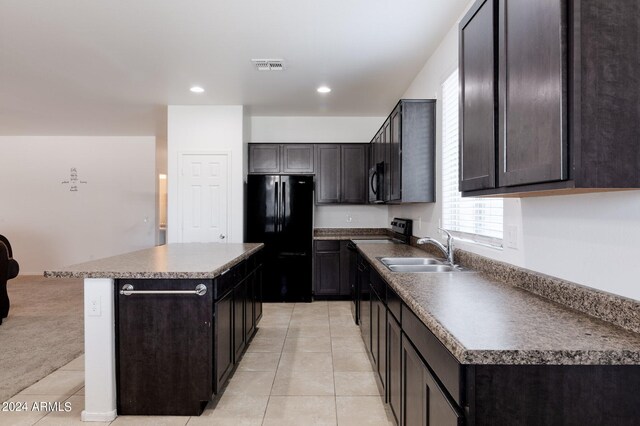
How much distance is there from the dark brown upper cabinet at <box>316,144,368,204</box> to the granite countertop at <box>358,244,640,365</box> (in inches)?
149

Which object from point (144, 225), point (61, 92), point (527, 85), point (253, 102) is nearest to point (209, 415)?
point (527, 85)

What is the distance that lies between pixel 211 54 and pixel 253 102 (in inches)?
59.4

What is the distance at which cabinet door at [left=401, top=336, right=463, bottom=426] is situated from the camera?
115cm

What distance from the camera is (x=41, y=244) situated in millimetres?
7098

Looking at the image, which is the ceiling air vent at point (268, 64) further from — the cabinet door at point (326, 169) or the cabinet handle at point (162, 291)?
the cabinet handle at point (162, 291)

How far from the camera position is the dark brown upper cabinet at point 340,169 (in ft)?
18.2

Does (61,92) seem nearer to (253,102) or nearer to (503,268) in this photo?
(253,102)

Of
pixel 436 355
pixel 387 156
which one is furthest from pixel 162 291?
pixel 387 156

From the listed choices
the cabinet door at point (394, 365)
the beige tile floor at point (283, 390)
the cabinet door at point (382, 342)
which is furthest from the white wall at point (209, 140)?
the cabinet door at point (394, 365)

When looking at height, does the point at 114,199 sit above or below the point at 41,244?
above

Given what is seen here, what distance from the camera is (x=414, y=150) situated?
332 centimetres

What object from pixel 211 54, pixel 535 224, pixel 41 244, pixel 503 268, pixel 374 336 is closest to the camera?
pixel 535 224

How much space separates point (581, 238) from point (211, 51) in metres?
3.15

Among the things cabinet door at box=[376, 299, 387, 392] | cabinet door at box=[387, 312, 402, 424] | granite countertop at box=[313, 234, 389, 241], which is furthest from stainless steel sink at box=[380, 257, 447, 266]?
granite countertop at box=[313, 234, 389, 241]
